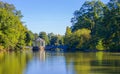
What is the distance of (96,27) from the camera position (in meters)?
72.7

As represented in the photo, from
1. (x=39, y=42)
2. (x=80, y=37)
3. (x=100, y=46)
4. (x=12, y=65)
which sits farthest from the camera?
(x=39, y=42)

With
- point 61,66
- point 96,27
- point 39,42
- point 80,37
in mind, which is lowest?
point 61,66

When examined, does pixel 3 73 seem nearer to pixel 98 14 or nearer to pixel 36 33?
pixel 98 14

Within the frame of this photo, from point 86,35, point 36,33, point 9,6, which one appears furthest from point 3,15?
point 36,33

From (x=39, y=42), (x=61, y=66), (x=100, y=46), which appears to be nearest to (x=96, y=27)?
(x=100, y=46)

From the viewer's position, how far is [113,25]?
6341 cm

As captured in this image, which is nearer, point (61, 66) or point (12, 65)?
point (61, 66)

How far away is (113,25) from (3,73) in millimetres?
45027

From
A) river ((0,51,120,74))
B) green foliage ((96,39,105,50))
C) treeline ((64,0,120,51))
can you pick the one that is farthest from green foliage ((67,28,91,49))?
river ((0,51,120,74))

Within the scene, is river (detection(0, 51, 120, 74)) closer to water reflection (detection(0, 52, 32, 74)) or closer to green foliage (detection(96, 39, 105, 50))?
water reflection (detection(0, 52, 32, 74))

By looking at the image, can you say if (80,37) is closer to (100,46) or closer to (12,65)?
(100,46)

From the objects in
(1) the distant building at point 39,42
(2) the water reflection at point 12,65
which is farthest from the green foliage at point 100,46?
(1) the distant building at point 39,42

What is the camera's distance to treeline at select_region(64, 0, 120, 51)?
63.5 meters

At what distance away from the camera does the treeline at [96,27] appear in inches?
A: 2499
